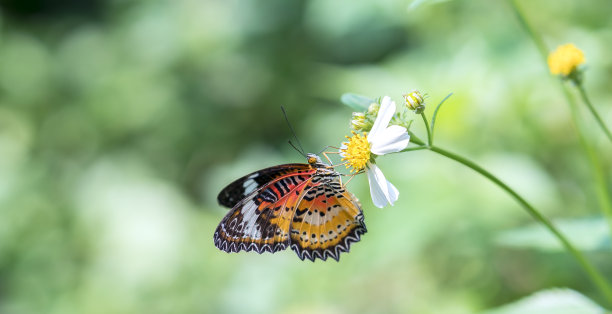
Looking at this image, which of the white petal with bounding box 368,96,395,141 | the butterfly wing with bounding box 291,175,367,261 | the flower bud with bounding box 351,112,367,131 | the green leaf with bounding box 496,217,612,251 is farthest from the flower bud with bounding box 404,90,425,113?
the green leaf with bounding box 496,217,612,251

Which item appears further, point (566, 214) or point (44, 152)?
point (44, 152)

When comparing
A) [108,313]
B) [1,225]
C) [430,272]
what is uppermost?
[1,225]

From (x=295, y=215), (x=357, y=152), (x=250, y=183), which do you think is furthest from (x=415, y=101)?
(x=250, y=183)

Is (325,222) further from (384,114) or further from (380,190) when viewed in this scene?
(384,114)

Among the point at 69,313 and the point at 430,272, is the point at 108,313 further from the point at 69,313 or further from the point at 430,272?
the point at 430,272

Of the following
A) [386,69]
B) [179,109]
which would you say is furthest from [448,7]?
[179,109]
